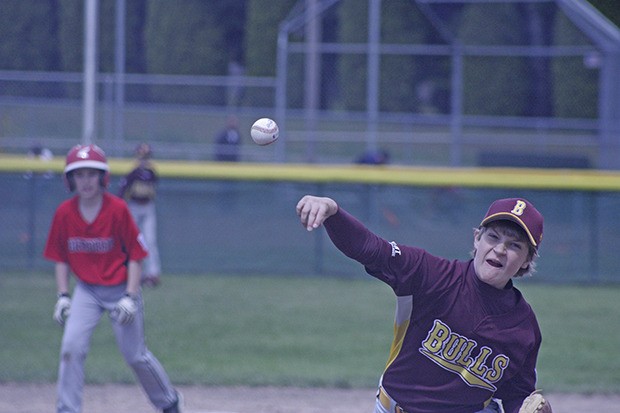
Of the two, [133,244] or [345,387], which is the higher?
[133,244]

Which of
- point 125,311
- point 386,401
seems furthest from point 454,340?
point 125,311

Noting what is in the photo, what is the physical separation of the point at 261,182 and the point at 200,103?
13.8ft

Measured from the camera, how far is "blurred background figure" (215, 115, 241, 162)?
1666cm

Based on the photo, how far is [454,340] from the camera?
3781mm

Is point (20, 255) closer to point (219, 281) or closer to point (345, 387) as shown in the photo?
point (219, 281)

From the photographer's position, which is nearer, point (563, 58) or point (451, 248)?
point (451, 248)

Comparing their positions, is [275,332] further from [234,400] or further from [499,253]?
[499,253]

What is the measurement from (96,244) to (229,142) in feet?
36.0

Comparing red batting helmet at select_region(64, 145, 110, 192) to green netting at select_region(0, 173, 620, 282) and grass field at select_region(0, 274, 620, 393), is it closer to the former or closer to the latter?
grass field at select_region(0, 274, 620, 393)

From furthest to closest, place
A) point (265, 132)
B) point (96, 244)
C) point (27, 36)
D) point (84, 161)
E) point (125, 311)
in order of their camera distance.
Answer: point (27, 36) → point (96, 244) → point (84, 161) → point (125, 311) → point (265, 132)

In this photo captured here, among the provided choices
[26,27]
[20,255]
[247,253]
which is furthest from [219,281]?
[26,27]

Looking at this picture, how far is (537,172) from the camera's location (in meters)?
13.7

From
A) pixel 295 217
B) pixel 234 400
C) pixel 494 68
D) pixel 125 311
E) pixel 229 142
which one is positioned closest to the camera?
pixel 125 311

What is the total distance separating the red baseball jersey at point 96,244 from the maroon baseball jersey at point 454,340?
268 centimetres
